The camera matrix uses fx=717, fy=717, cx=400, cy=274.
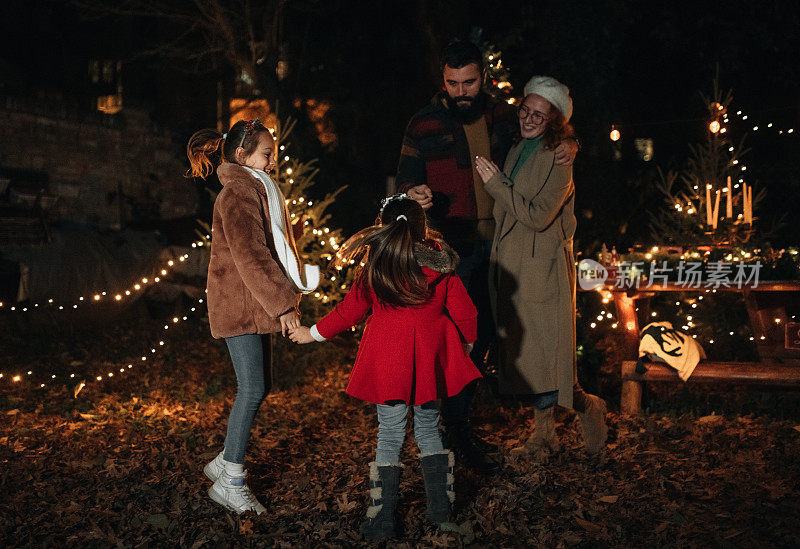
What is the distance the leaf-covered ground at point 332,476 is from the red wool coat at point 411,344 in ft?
2.66

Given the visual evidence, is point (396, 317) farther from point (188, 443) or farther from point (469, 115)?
point (188, 443)

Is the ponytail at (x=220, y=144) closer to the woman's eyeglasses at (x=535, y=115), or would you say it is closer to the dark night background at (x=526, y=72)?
the woman's eyeglasses at (x=535, y=115)

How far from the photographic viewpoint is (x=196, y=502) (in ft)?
14.1

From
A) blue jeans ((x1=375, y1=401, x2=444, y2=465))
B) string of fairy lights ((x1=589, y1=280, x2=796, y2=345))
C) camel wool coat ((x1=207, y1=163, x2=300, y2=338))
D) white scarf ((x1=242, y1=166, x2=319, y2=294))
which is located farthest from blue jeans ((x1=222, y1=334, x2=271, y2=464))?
string of fairy lights ((x1=589, y1=280, x2=796, y2=345))

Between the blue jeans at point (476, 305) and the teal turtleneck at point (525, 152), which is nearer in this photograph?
A: the teal turtleneck at point (525, 152)

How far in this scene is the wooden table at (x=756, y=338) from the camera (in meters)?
5.66

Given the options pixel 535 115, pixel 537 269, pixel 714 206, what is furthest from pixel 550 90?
pixel 714 206

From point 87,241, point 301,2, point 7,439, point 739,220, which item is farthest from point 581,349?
point 301,2

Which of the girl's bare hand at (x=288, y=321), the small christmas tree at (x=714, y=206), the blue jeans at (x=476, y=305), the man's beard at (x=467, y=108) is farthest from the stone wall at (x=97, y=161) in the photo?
the small christmas tree at (x=714, y=206)

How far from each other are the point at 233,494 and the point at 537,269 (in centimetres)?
227

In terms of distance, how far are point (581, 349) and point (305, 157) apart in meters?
12.7

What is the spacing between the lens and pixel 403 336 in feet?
11.8

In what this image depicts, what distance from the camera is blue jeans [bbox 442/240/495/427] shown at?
15.4 ft

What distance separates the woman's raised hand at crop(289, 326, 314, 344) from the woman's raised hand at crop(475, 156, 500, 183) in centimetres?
152
